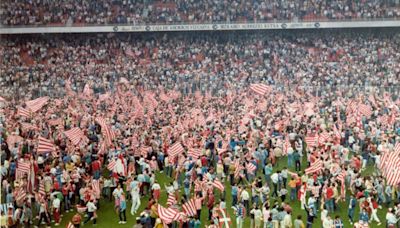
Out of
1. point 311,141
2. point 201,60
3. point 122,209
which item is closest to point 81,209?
point 122,209

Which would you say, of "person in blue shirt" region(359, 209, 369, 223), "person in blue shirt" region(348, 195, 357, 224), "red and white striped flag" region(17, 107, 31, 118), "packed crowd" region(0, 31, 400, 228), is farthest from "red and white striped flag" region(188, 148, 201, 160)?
"red and white striped flag" region(17, 107, 31, 118)

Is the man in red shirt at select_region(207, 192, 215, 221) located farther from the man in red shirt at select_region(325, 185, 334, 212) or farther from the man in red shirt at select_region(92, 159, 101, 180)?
the man in red shirt at select_region(92, 159, 101, 180)

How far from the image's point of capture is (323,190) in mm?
18312

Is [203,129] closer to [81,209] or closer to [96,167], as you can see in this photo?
[96,167]

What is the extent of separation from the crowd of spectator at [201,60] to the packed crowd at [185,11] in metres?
1.34

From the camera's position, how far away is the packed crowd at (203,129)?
1848cm

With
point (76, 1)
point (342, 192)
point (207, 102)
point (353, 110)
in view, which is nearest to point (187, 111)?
point (207, 102)

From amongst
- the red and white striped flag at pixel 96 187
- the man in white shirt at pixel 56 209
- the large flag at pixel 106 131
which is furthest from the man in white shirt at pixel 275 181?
the large flag at pixel 106 131

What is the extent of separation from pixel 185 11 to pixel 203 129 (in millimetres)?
20316

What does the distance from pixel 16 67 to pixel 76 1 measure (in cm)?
669

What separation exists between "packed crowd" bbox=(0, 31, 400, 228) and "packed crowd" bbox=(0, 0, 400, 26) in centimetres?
140

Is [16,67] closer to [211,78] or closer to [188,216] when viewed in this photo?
[211,78]

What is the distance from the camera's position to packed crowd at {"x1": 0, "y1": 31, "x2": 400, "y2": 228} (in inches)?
728

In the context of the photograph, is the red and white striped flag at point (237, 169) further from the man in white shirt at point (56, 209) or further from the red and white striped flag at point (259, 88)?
the red and white striped flag at point (259, 88)
